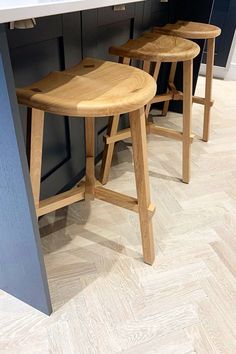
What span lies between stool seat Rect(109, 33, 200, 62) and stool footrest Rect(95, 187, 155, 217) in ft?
1.67

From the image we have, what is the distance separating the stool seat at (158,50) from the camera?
3.62 feet

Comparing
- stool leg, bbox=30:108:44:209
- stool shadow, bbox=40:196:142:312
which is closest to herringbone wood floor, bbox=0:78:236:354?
stool shadow, bbox=40:196:142:312

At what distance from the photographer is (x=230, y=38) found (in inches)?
104

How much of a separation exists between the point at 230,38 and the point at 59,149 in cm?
218

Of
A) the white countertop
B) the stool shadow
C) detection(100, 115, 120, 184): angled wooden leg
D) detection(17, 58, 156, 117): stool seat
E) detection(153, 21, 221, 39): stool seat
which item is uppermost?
the white countertop

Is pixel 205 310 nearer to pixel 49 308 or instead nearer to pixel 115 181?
pixel 49 308

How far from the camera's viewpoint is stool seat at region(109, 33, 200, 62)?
1104mm

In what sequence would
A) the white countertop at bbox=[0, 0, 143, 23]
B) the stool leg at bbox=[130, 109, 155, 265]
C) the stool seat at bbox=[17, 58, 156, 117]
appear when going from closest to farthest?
1. the white countertop at bbox=[0, 0, 143, 23]
2. the stool seat at bbox=[17, 58, 156, 117]
3. the stool leg at bbox=[130, 109, 155, 265]

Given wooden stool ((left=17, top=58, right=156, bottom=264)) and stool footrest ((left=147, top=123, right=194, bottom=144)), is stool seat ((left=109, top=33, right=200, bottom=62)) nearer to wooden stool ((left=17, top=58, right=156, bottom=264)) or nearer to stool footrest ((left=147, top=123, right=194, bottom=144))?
wooden stool ((left=17, top=58, right=156, bottom=264))

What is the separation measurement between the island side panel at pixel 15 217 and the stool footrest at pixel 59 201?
17cm

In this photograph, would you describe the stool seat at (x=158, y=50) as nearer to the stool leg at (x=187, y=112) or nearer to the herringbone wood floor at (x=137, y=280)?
the stool leg at (x=187, y=112)

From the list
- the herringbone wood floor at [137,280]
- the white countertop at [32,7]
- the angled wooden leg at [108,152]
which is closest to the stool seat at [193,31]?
the angled wooden leg at [108,152]

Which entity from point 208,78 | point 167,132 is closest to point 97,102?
point 167,132

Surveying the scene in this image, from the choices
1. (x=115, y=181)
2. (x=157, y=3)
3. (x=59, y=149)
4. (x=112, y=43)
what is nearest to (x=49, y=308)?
(x=59, y=149)
